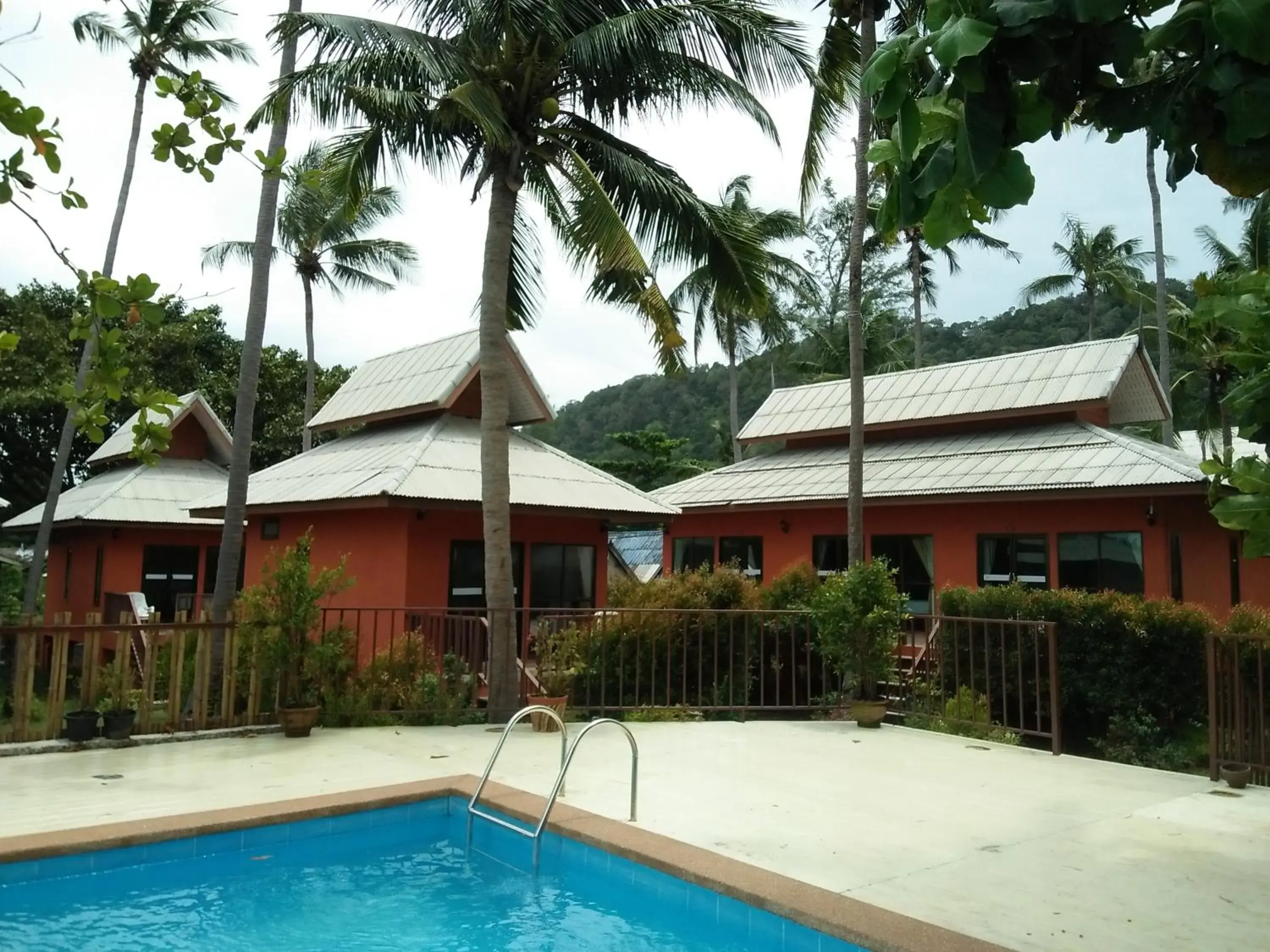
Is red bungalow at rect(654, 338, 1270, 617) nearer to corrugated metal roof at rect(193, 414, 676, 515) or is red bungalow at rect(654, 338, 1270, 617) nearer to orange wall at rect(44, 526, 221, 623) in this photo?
corrugated metal roof at rect(193, 414, 676, 515)

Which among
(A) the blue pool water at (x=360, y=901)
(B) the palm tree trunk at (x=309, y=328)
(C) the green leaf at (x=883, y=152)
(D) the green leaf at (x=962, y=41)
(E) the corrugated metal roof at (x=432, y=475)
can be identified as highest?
(B) the palm tree trunk at (x=309, y=328)

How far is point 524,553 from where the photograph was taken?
1579 cm

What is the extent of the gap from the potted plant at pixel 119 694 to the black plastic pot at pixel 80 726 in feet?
0.52

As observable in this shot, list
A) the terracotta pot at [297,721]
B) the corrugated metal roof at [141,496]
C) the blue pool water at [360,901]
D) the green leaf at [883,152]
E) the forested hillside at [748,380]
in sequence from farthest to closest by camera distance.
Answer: the forested hillside at [748,380]
the corrugated metal roof at [141,496]
the terracotta pot at [297,721]
the blue pool water at [360,901]
the green leaf at [883,152]

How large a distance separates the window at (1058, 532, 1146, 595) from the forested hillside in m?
23.1

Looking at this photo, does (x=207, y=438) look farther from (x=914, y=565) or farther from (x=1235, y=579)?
(x=1235, y=579)

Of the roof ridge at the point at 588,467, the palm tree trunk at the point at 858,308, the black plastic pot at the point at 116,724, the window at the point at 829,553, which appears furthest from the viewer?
the window at the point at 829,553

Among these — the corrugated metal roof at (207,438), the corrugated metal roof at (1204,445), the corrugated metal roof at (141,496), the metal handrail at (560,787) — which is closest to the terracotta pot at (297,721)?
the metal handrail at (560,787)

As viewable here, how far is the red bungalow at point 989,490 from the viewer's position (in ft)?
50.9

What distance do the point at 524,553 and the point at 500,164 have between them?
21.5 ft

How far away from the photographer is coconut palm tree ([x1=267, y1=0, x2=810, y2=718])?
1055cm

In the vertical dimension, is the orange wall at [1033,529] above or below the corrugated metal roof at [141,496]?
below

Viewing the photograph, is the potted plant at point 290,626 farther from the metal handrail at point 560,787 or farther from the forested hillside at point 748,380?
the forested hillside at point 748,380

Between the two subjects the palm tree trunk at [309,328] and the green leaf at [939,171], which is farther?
the palm tree trunk at [309,328]
